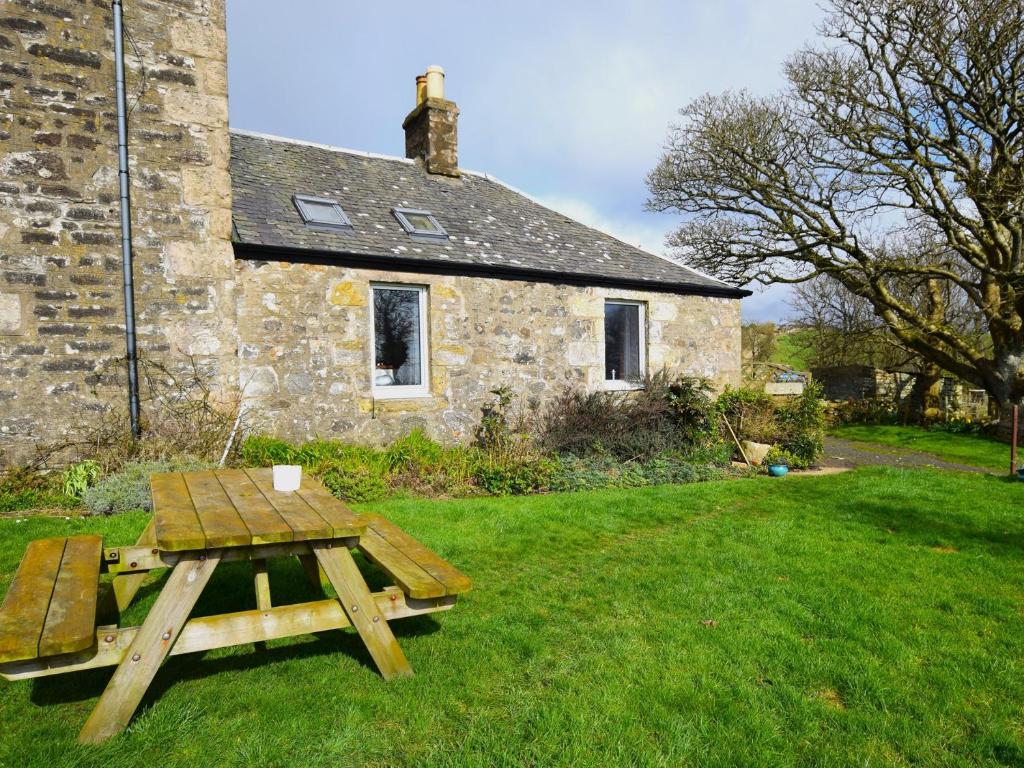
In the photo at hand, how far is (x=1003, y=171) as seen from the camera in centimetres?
1205

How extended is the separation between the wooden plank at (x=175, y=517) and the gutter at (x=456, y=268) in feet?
15.5

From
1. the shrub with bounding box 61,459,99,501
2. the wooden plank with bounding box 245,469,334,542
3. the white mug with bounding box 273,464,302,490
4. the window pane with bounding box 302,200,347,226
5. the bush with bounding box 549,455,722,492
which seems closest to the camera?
the wooden plank with bounding box 245,469,334,542

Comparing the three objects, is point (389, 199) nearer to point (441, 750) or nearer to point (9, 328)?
point (9, 328)

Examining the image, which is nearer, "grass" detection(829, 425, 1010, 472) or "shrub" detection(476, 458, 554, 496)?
"shrub" detection(476, 458, 554, 496)

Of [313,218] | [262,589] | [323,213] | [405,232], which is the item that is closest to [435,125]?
[405,232]

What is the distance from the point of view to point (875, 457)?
12.5 m

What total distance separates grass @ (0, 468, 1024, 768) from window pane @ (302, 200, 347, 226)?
508 centimetres

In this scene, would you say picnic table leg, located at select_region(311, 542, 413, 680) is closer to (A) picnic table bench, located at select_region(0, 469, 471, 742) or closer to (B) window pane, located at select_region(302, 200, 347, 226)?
(A) picnic table bench, located at select_region(0, 469, 471, 742)

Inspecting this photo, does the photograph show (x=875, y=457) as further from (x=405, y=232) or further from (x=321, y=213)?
(x=321, y=213)

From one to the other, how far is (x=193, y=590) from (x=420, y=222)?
8.10 metres

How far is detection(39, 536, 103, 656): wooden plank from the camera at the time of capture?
2223 mm

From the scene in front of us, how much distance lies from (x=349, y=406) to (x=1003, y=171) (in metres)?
13.3

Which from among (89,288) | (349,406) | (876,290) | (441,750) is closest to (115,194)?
(89,288)

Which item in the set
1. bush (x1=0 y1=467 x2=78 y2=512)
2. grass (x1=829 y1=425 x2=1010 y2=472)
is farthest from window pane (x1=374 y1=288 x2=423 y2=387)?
grass (x1=829 y1=425 x2=1010 y2=472)
